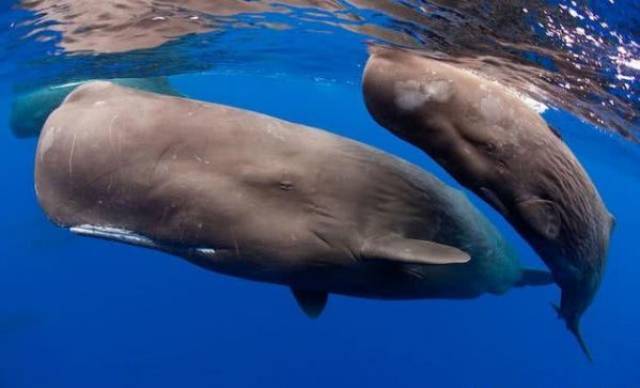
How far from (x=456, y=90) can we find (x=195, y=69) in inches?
676

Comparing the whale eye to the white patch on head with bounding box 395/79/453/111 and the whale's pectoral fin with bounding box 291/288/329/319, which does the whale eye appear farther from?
the whale's pectoral fin with bounding box 291/288/329/319

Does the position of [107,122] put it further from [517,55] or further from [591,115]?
[591,115]

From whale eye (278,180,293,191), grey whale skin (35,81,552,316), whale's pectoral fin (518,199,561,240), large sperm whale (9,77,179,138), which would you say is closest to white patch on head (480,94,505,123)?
whale's pectoral fin (518,199,561,240)

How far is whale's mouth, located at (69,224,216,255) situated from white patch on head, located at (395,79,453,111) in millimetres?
1960

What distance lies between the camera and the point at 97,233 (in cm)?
462

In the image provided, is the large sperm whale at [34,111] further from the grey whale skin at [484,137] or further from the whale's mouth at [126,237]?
the grey whale skin at [484,137]

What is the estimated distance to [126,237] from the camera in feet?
15.3

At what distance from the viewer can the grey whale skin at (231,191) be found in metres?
4.52

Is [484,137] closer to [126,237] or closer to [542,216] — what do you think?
[542,216]

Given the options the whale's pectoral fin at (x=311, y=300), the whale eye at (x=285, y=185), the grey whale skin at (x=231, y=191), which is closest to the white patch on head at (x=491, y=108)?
the grey whale skin at (x=231, y=191)

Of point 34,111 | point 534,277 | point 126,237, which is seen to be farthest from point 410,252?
point 34,111

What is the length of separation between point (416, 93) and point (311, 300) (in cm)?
250

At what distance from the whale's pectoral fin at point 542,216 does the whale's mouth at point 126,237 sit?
2598 mm

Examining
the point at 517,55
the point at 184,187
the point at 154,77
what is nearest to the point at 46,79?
the point at 154,77
